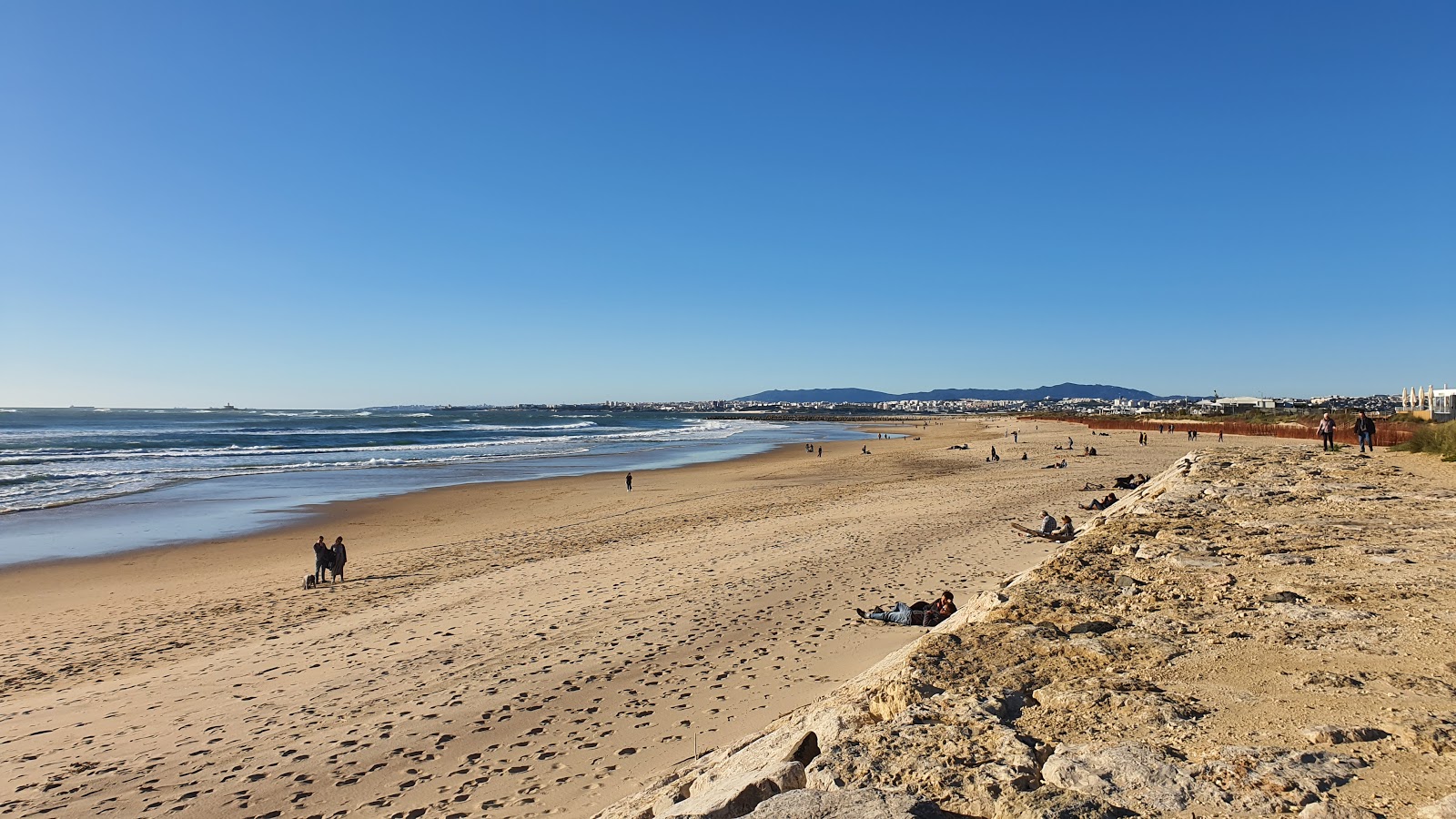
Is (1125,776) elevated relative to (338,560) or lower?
elevated

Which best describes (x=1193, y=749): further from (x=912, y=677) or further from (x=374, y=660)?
(x=374, y=660)

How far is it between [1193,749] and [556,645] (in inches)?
266

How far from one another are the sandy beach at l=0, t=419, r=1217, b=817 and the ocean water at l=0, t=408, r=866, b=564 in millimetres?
4178

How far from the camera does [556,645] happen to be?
852cm

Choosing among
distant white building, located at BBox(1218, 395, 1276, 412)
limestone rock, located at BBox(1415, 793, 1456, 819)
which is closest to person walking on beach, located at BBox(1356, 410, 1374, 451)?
limestone rock, located at BBox(1415, 793, 1456, 819)

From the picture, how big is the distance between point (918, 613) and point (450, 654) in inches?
217

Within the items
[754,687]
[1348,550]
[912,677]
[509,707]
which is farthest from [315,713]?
[1348,550]

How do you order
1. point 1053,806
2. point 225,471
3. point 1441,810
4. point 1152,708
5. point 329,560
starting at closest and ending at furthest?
point 1441,810, point 1053,806, point 1152,708, point 329,560, point 225,471

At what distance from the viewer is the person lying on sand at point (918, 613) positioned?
843 centimetres

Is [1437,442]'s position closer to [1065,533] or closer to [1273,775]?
[1065,533]

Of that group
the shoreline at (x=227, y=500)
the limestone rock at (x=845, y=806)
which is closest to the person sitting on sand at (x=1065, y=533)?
the limestone rock at (x=845, y=806)

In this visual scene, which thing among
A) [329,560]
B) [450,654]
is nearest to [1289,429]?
[450,654]

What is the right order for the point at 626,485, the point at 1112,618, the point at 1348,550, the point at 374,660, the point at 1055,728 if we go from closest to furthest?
the point at 1055,728 < the point at 1112,618 < the point at 1348,550 < the point at 374,660 < the point at 626,485

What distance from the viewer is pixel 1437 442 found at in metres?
15.6
